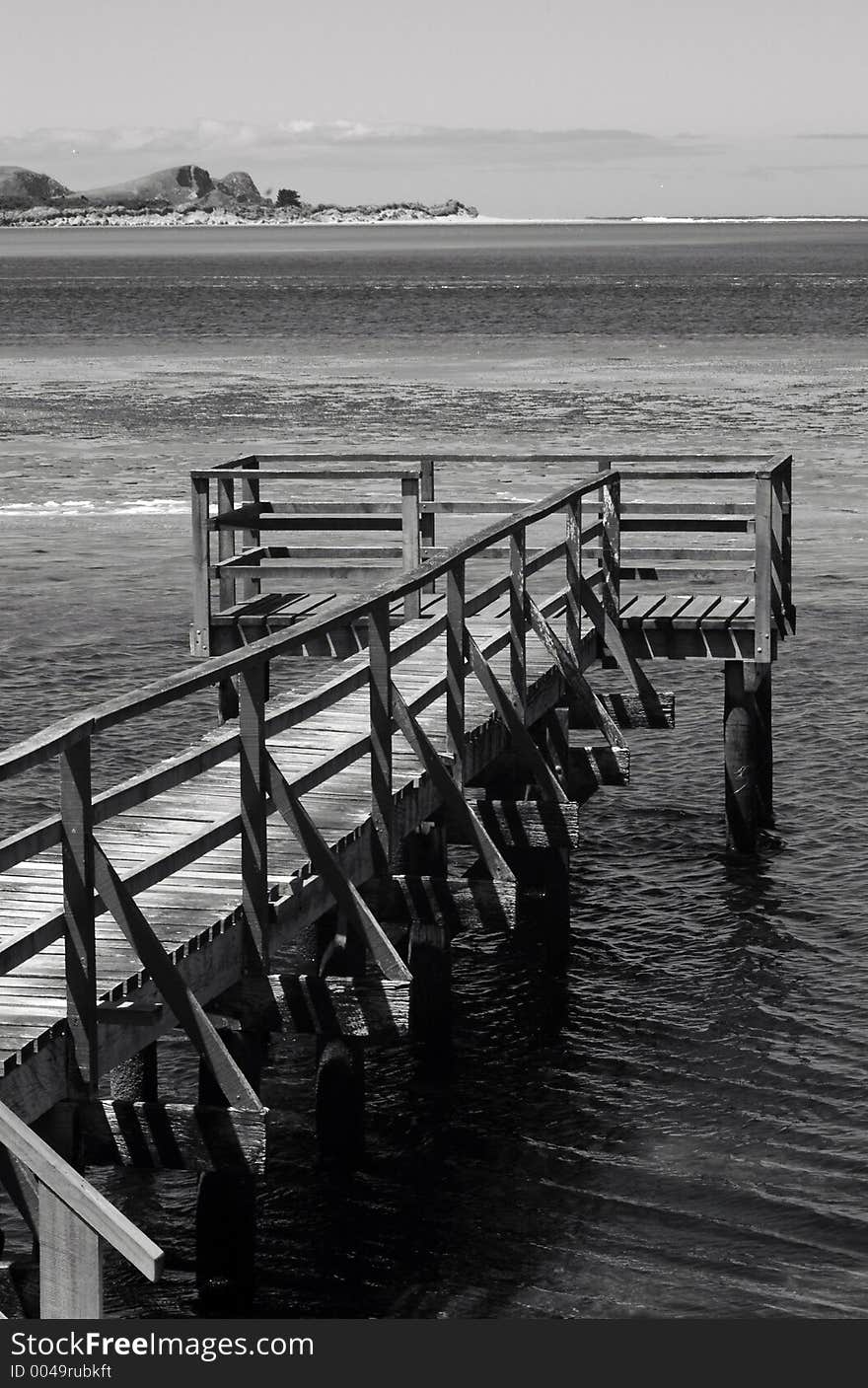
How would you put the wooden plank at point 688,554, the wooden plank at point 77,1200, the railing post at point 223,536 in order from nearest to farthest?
the wooden plank at point 77,1200 < the railing post at point 223,536 < the wooden plank at point 688,554

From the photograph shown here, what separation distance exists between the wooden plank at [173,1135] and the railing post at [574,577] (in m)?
6.71

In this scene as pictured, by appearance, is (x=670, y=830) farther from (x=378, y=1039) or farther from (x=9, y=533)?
(x=9, y=533)

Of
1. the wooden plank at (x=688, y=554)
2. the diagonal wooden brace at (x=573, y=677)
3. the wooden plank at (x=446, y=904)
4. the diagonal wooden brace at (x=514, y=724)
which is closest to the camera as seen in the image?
the wooden plank at (x=446, y=904)

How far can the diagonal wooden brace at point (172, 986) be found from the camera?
23.3ft

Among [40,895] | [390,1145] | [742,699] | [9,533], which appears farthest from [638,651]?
[9,533]

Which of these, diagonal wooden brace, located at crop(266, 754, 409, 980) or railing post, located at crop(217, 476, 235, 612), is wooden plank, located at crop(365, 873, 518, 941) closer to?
diagonal wooden brace, located at crop(266, 754, 409, 980)

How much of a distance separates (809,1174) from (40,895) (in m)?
4.24

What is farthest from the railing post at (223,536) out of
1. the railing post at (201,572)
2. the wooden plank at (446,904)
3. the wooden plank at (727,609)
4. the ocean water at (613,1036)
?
the wooden plank at (446,904)

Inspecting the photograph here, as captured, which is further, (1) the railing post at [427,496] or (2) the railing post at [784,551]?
Result: (1) the railing post at [427,496]

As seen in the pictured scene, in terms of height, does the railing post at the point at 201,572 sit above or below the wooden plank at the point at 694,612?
above

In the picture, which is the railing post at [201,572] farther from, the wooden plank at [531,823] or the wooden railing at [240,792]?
the wooden plank at [531,823]

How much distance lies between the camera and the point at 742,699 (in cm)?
1585

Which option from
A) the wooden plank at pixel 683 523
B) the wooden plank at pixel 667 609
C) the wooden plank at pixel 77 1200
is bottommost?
the wooden plank at pixel 667 609

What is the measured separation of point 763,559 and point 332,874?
686 centimetres
